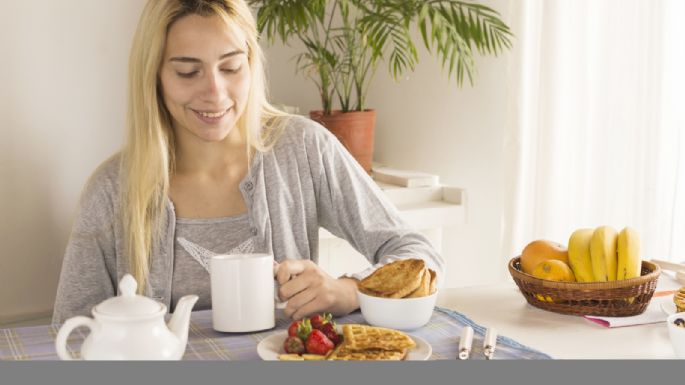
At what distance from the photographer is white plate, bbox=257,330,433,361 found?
1074mm

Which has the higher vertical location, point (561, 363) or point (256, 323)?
point (561, 363)

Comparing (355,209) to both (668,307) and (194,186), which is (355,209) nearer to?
(194,186)

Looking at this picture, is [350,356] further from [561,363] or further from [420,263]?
[561,363]

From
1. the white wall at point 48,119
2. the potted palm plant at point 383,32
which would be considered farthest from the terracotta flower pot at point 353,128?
the white wall at point 48,119

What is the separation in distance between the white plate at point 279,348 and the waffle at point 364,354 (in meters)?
0.01

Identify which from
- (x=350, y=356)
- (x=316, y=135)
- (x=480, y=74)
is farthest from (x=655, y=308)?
(x=480, y=74)

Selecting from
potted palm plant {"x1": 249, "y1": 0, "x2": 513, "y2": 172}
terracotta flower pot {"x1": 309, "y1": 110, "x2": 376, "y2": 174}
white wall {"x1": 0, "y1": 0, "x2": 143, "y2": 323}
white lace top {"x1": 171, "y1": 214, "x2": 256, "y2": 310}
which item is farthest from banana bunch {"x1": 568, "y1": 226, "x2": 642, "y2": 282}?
white wall {"x1": 0, "y1": 0, "x2": 143, "y2": 323}

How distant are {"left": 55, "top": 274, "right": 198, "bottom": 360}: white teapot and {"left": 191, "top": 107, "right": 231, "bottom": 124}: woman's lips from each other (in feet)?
2.38

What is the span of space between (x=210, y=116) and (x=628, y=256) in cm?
80

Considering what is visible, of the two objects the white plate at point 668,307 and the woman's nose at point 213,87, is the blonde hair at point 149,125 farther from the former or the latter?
the white plate at point 668,307

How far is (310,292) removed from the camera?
130cm

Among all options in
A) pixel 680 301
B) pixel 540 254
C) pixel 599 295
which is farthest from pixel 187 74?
pixel 680 301

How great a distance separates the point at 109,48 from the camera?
8.24 feet

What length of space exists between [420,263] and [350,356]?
24 cm
